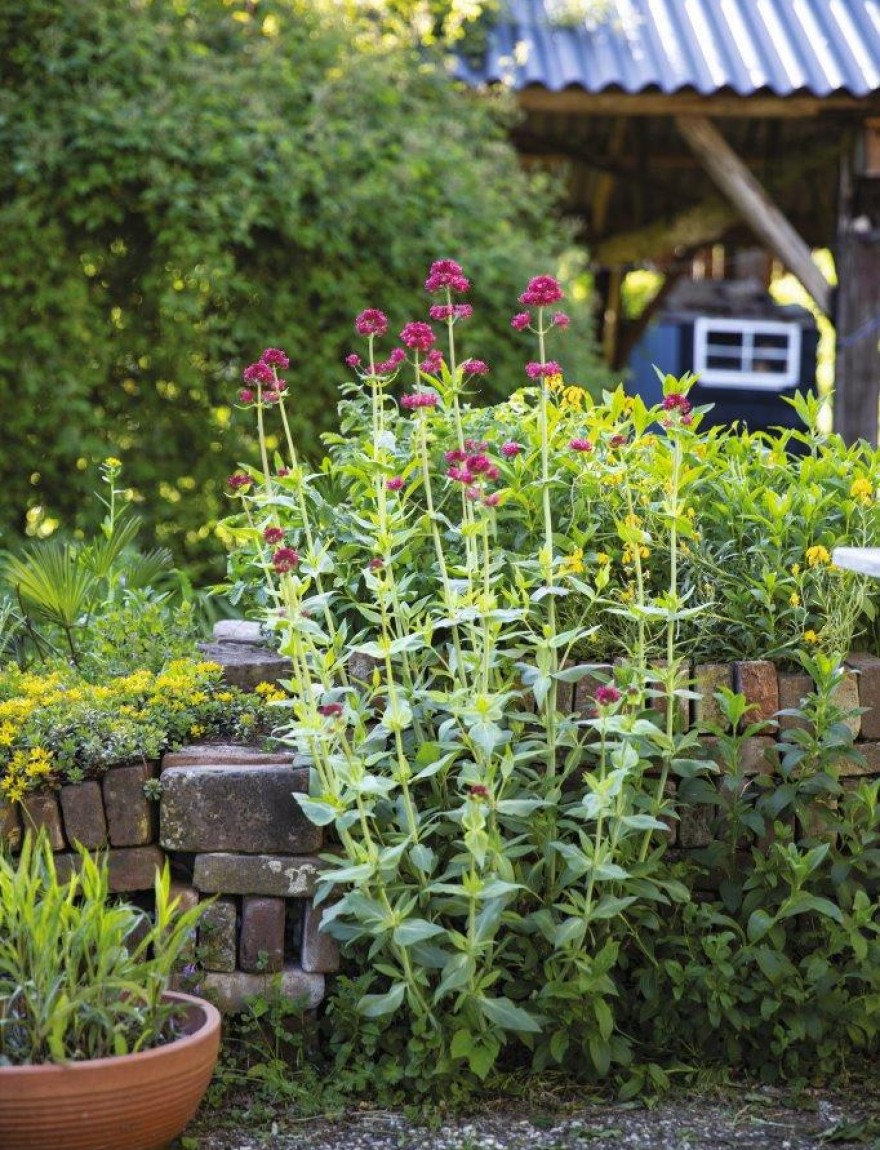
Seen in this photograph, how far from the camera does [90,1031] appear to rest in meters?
2.42

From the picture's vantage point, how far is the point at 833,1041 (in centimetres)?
290

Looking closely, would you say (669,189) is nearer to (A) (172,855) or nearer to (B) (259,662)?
(B) (259,662)

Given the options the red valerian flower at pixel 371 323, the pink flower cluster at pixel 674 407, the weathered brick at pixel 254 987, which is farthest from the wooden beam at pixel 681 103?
the weathered brick at pixel 254 987

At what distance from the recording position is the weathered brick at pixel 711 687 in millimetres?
3025

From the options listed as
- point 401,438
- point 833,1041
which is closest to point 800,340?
point 401,438

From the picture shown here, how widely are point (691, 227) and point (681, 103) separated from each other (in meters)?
2.46

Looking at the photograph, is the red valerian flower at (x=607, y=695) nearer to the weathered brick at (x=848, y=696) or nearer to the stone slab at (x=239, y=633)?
the weathered brick at (x=848, y=696)

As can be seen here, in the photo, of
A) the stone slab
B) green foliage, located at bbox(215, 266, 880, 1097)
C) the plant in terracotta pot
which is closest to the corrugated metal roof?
the stone slab

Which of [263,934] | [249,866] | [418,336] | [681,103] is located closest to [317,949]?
[263,934]

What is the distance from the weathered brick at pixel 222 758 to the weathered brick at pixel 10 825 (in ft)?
1.02

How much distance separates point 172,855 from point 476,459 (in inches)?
43.6

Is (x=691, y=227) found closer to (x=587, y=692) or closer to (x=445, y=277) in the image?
(x=587, y=692)

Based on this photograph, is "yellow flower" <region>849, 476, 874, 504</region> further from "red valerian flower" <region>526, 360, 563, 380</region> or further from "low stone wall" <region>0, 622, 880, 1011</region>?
"red valerian flower" <region>526, 360, 563, 380</region>

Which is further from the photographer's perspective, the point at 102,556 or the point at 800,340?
the point at 800,340
